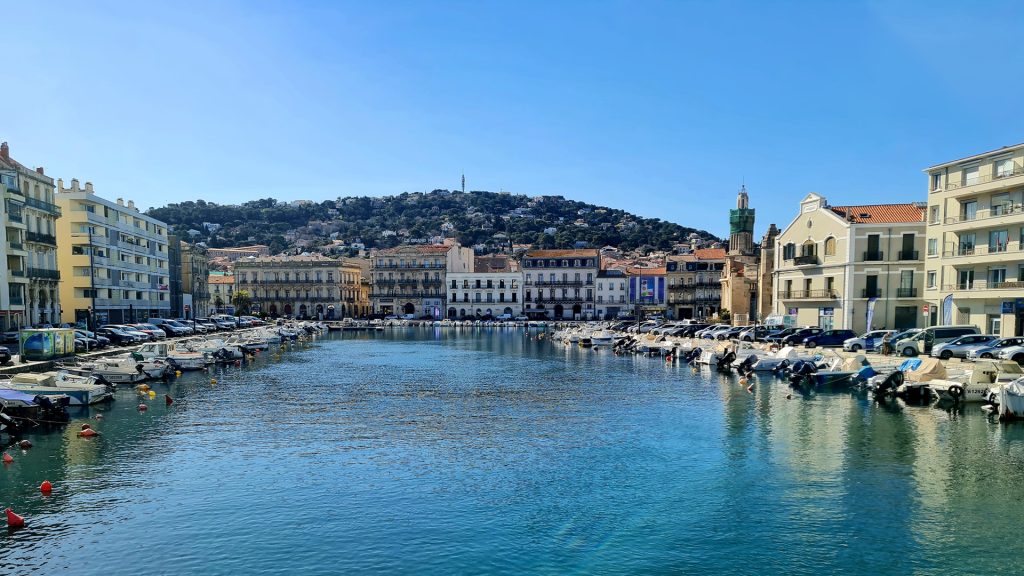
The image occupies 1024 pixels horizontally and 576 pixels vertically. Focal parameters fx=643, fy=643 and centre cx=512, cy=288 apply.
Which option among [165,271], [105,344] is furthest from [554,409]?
[165,271]

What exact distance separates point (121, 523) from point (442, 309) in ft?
354

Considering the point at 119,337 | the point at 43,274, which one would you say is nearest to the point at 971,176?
the point at 119,337

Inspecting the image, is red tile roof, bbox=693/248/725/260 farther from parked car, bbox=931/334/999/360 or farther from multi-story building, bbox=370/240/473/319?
parked car, bbox=931/334/999/360

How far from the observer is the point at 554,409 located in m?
34.3

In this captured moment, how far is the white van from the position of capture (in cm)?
4284

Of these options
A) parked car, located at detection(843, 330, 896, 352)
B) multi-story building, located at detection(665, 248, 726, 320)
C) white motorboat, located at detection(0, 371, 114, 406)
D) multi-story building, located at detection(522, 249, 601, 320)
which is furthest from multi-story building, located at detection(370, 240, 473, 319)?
white motorboat, located at detection(0, 371, 114, 406)

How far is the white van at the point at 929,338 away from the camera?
42.8 metres

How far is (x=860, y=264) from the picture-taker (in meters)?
56.9

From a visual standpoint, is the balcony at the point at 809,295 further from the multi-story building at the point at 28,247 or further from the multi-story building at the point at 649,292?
the multi-story building at the point at 28,247

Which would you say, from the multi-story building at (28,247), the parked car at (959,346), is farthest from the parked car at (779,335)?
the multi-story building at (28,247)

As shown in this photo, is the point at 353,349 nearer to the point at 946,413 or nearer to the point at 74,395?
the point at 74,395

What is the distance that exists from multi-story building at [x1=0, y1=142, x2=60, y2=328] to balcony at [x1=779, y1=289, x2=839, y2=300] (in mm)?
70320

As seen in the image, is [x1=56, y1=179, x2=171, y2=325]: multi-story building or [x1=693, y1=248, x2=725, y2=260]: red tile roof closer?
[x1=56, y1=179, x2=171, y2=325]: multi-story building

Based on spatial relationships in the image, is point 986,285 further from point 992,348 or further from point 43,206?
point 43,206
